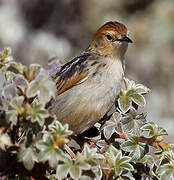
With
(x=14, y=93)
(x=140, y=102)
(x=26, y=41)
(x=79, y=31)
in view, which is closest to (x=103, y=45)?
(x=140, y=102)

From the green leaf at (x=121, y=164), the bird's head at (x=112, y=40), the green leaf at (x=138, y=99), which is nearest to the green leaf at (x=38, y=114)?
the green leaf at (x=121, y=164)

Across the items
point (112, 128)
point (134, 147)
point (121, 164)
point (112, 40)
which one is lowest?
point (121, 164)

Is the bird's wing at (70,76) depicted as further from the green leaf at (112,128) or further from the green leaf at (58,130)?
the green leaf at (58,130)

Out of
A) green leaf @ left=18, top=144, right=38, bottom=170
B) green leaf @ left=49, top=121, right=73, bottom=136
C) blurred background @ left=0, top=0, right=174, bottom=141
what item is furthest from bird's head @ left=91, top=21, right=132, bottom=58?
blurred background @ left=0, top=0, right=174, bottom=141

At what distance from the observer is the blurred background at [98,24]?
258 inches

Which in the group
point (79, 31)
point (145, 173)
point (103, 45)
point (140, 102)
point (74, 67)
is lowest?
point (145, 173)

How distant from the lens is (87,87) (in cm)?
350

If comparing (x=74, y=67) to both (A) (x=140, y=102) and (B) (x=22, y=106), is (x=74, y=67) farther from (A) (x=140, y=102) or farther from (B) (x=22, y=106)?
(B) (x=22, y=106)

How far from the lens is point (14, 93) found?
7.47ft

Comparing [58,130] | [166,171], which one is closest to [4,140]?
[58,130]

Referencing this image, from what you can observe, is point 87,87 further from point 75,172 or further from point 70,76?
point 75,172

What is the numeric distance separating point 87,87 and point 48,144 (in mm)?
1301

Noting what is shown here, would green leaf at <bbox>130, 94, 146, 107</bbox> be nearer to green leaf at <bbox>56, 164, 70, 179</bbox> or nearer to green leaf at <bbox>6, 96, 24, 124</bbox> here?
green leaf at <bbox>56, 164, 70, 179</bbox>

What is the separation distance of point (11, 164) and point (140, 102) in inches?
37.6
